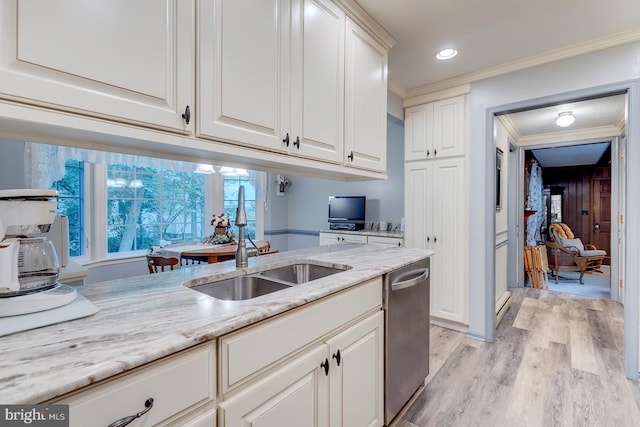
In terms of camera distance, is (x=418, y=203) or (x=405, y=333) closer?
(x=405, y=333)

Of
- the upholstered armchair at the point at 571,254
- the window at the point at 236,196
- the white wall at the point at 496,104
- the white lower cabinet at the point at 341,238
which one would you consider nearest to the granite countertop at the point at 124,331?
the white wall at the point at 496,104

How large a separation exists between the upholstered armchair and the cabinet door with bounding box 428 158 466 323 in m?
3.34

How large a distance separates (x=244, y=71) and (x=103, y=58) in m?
0.52

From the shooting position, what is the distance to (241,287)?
4.84ft

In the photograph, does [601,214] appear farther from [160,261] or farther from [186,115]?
[186,115]

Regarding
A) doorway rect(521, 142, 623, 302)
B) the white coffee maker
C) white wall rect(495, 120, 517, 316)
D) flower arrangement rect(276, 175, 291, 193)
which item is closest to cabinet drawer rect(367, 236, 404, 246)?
white wall rect(495, 120, 517, 316)

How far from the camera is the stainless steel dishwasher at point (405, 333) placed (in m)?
1.61

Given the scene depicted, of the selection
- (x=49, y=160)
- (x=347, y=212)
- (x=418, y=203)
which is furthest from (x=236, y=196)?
(x=418, y=203)

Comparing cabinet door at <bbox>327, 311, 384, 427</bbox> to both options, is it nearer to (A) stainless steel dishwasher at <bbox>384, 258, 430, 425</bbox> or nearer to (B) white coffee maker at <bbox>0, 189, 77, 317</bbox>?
(A) stainless steel dishwasher at <bbox>384, 258, 430, 425</bbox>

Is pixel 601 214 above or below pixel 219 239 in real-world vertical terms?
above

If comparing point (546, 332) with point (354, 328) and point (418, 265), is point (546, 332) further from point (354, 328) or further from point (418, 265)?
point (354, 328)

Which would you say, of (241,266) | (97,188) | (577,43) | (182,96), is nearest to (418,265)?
(241,266)

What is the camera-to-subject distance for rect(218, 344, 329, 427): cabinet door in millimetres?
861

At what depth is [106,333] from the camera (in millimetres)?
723
